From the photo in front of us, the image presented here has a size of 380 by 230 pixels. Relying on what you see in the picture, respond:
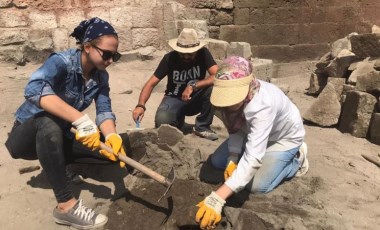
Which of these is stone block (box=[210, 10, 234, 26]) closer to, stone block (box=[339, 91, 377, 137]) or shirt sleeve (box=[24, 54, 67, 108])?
stone block (box=[339, 91, 377, 137])

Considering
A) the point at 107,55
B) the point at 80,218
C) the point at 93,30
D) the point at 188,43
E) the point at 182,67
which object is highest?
the point at 93,30

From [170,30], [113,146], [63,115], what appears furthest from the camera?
[170,30]

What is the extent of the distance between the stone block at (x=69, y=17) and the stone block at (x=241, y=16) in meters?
2.96

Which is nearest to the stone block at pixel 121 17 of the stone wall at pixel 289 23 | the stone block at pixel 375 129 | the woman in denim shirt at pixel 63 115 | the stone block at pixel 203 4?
the stone wall at pixel 289 23

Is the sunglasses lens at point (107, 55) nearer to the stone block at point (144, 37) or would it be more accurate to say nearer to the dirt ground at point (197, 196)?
the dirt ground at point (197, 196)

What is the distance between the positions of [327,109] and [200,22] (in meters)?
2.77

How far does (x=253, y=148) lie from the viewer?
254 cm

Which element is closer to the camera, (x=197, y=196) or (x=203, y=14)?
(x=197, y=196)

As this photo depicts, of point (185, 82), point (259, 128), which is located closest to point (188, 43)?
point (185, 82)

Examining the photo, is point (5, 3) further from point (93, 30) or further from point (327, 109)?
point (327, 109)

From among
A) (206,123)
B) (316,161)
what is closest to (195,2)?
(206,123)

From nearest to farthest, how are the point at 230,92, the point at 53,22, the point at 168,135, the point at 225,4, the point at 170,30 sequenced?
the point at 230,92, the point at 168,135, the point at 53,22, the point at 170,30, the point at 225,4

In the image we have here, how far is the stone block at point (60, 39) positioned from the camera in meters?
6.07

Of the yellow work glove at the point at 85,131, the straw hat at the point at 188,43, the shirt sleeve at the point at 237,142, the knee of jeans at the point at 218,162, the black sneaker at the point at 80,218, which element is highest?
the straw hat at the point at 188,43
